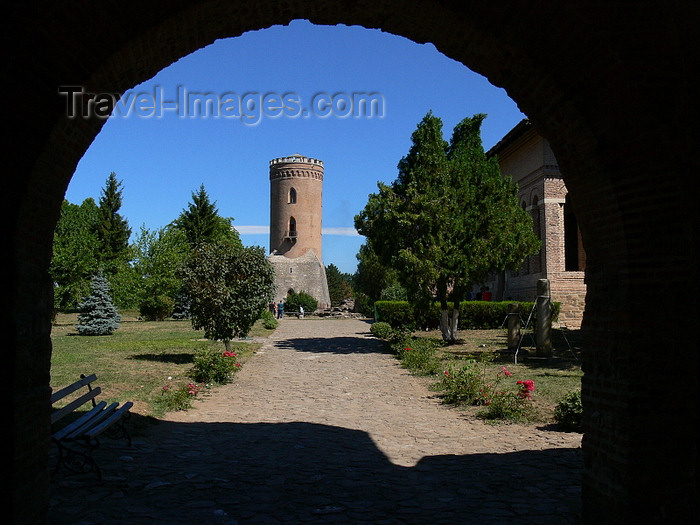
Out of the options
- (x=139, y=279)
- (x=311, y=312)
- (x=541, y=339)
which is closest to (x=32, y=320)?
(x=541, y=339)

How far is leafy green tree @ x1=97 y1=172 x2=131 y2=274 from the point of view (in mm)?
52781

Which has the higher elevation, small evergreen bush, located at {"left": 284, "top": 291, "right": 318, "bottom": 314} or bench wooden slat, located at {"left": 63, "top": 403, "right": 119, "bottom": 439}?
small evergreen bush, located at {"left": 284, "top": 291, "right": 318, "bottom": 314}

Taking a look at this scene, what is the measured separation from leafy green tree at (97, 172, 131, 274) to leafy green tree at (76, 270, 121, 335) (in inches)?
1015

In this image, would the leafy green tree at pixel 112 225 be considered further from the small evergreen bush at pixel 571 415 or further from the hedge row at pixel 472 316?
the small evergreen bush at pixel 571 415

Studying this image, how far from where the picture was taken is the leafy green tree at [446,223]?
1898 centimetres

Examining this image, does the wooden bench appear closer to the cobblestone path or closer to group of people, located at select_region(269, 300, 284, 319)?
the cobblestone path

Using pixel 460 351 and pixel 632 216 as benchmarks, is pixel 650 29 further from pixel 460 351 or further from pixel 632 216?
pixel 460 351

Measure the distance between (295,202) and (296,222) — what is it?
1.97m

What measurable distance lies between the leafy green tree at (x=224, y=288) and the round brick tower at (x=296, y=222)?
40.9 meters

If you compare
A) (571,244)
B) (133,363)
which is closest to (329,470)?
(133,363)

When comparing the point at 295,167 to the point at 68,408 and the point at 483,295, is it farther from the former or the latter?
the point at 68,408

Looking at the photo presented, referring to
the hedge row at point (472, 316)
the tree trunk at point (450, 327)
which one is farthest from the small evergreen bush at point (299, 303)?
the tree trunk at point (450, 327)

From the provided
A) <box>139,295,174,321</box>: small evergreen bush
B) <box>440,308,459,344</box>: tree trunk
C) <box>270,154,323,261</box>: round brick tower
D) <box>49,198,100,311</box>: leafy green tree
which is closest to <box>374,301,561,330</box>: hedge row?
<box>440,308,459,344</box>: tree trunk

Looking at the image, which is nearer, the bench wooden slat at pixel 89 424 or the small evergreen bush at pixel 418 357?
the bench wooden slat at pixel 89 424
